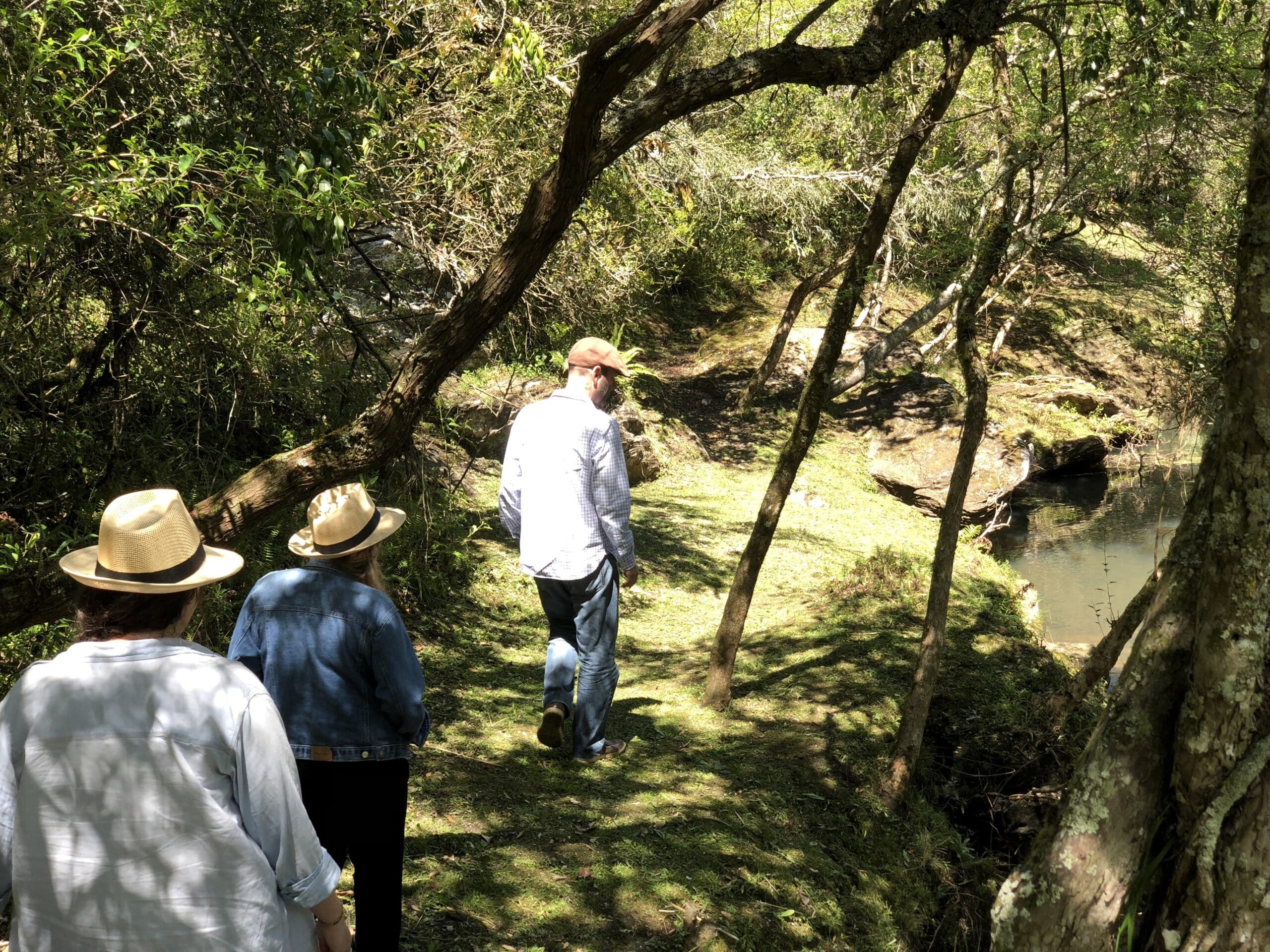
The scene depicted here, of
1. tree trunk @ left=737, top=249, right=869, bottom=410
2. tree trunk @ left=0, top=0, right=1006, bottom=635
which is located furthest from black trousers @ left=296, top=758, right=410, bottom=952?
tree trunk @ left=737, top=249, right=869, bottom=410

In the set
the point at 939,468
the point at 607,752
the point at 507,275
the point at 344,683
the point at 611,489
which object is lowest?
the point at 939,468

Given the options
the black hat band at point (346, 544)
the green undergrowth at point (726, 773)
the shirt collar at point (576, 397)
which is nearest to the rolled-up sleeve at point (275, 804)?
the black hat band at point (346, 544)

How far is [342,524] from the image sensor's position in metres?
3.21

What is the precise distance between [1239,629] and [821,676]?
15.7ft

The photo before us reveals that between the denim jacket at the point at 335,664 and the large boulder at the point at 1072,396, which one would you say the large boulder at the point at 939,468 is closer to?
the large boulder at the point at 1072,396

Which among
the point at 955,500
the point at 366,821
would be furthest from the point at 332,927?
the point at 955,500

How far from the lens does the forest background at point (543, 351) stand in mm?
4508

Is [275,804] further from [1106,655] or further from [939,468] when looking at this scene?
[939,468]

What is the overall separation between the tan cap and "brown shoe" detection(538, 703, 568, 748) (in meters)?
1.85

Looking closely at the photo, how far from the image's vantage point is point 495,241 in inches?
332

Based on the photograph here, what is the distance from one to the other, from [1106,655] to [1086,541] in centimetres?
968

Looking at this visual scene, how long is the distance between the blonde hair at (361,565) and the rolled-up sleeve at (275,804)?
1.02 m

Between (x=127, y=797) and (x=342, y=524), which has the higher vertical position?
(x=342, y=524)

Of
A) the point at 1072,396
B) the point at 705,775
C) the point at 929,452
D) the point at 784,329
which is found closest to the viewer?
the point at 705,775
